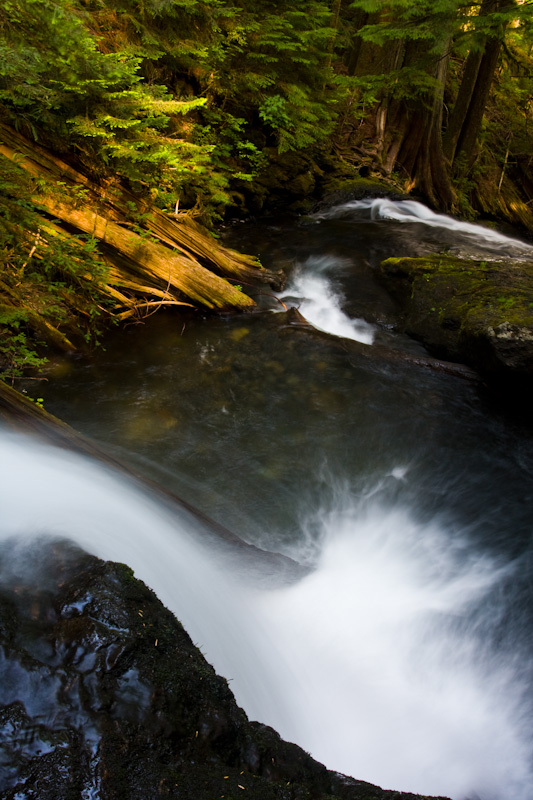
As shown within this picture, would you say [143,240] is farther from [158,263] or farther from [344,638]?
[344,638]

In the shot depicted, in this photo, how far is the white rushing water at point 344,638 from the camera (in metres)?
2.90

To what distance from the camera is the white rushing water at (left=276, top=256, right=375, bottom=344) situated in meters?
7.69

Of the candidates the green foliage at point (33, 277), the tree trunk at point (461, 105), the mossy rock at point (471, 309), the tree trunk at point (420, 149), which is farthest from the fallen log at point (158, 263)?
the tree trunk at point (461, 105)

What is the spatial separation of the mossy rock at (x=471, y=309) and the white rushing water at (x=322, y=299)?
704mm

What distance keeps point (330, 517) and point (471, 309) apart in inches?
136

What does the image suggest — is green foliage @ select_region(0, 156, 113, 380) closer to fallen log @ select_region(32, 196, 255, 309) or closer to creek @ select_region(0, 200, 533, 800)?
fallen log @ select_region(32, 196, 255, 309)

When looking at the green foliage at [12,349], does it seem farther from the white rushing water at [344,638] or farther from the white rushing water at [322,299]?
the white rushing water at [322,299]

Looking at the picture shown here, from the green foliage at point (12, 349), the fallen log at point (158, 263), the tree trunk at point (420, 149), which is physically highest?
the tree trunk at point (420, 149)

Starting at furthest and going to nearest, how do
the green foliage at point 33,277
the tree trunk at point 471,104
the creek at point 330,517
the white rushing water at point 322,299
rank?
the tree trunk at point 471,104, the white rushing water at point 322,299, the green foliage at point 33,277, the creek at point 330,517

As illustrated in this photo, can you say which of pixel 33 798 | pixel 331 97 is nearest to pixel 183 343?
pixel 33 798

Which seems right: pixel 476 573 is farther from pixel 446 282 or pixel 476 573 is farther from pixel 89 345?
pixel 89 345

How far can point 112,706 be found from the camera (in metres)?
1.76

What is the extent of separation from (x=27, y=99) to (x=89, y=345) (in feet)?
8.78

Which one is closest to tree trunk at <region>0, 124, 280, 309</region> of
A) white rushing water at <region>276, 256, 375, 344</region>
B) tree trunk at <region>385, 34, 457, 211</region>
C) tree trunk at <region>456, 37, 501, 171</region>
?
white rushing water at <region>276, 256, 375, 344</region>
